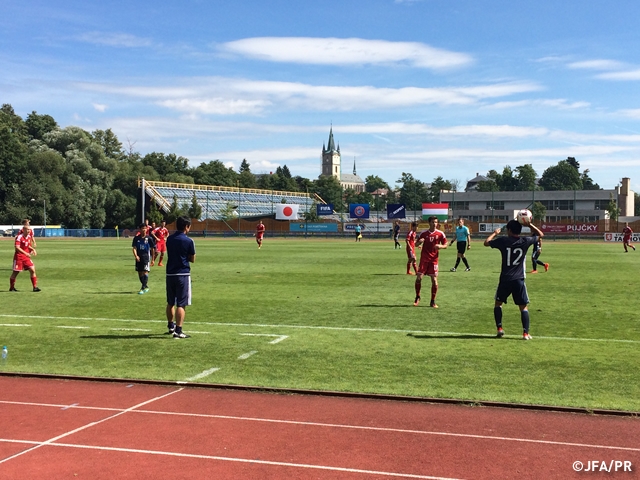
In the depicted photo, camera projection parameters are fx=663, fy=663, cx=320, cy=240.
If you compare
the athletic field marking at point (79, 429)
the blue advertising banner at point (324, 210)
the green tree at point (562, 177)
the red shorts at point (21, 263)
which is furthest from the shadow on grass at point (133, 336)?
the green tree at point (562, 177)

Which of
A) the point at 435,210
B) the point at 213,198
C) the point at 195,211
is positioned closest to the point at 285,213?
the point at 195,211

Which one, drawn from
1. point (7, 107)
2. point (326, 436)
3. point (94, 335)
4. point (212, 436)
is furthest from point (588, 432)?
point (7, 107)

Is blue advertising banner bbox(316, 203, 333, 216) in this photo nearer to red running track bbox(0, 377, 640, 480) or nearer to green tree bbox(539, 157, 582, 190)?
red running track bbox(0, 377, 640, 480)

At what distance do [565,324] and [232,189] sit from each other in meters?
107

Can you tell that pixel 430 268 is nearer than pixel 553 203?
Yes

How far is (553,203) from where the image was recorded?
119250 mm

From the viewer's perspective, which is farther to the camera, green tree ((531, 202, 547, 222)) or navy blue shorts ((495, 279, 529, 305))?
green tree ((531, 202, 547, 222))

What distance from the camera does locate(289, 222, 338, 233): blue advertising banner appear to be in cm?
8031

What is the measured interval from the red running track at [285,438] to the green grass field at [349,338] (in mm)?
764

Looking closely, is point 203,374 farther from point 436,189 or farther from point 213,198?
point 436,189

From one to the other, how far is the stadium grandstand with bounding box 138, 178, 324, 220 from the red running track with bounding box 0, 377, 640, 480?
84779 millimetres

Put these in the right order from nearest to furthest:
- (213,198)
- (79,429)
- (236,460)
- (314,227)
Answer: (236,460) < (79,429) < (314,227) < (213,198)

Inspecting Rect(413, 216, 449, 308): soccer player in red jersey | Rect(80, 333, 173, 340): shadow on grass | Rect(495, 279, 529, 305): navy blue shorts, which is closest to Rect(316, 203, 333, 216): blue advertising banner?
Rect(413, 216, 449, 308): soccer player in red jersey

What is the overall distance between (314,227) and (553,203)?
188 ft
